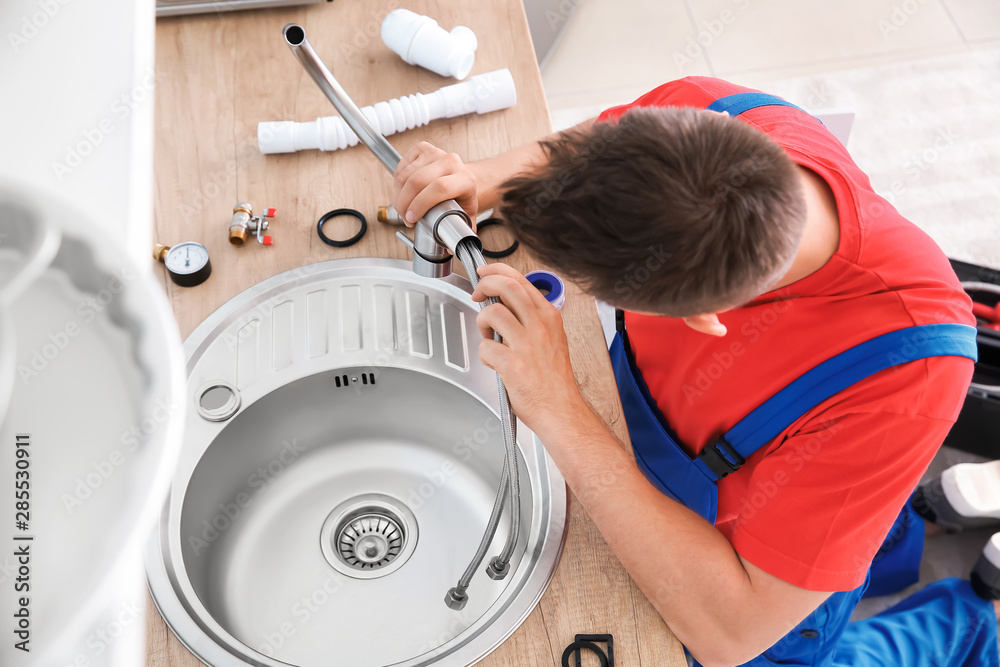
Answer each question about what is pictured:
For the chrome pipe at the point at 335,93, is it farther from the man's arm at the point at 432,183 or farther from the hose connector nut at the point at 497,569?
the hose connector nut at the point at 497,569

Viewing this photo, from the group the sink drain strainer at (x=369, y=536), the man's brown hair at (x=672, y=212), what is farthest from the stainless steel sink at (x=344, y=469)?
the man's brown hair at (x=672, y=212)

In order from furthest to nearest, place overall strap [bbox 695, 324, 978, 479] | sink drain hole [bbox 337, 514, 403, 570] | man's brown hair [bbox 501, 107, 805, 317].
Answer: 1. sink drain hole [bbox 337, 514, 403, 570]
2. overall strap [bbox 695, 324, 978, 479]
3. man's brown hair [bbox 501, 107, 805, 317]

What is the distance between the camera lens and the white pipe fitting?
117cm

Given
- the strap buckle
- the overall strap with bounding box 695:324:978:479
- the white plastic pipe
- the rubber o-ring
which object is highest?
the white plastic pipe

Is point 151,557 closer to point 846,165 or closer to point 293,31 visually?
point 293,31

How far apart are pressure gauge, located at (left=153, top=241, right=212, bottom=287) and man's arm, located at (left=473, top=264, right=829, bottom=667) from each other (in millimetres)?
481

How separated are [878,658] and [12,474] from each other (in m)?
1.46

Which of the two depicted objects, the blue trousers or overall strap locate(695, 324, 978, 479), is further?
the blue trousers

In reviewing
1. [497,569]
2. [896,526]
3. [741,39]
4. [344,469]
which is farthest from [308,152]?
[741,39]

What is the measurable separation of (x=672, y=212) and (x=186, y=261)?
2.52ft

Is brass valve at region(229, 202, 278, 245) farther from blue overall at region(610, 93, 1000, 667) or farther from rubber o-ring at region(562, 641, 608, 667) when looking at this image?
rubber o-ring at region(562, 641, 608, 667)

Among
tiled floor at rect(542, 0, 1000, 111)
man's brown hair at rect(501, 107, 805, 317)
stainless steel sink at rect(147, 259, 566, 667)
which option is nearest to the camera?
man's brown hair at rect(501, 107, 805, 317)

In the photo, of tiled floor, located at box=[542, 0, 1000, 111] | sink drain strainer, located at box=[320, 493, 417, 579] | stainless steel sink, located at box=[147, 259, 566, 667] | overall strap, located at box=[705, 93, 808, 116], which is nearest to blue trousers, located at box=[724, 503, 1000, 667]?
stainless steel sink, located at box=[147, 259, 566, 667]

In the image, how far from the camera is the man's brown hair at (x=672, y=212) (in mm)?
619
